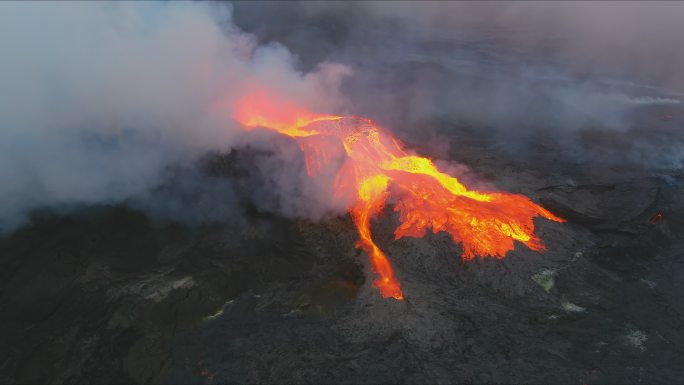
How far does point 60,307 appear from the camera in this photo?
29.4 feet

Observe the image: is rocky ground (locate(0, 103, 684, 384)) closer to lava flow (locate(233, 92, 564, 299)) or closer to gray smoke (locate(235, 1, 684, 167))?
lava flow (locate(233, 92, 564, 299))

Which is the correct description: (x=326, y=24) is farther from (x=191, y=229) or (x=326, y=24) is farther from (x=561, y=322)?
(x=561, y=322)

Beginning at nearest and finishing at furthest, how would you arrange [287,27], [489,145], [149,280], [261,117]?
[149,280] < [261,117] < [489,145] < [287,27]

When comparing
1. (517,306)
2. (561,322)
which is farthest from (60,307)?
(561,322)

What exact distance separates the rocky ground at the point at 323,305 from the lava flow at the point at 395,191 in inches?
13.7

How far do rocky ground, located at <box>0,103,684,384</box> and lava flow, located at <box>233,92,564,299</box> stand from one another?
13.7 inches

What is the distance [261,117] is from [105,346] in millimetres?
8160

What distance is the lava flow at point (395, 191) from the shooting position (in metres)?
10.7

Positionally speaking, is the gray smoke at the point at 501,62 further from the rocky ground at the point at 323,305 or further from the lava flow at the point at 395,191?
the rocky ground at the point at 323,305

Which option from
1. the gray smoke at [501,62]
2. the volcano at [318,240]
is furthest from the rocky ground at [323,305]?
the gray smoke at [501,62]

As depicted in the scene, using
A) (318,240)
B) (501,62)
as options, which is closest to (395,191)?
(318,240)

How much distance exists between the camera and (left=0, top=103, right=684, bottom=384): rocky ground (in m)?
7.88

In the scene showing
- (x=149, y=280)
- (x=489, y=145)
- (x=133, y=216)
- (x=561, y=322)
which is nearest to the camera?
(x=561, y=322)

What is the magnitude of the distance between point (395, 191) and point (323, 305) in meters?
3.97
